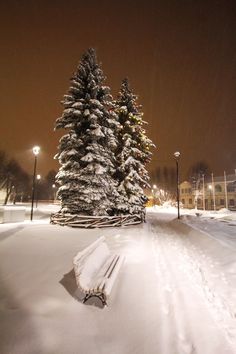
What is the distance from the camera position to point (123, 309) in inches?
222

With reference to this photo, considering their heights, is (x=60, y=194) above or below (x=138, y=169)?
below

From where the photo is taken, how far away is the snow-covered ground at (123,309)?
4.30m

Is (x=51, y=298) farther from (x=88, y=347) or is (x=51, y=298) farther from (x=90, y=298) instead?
(x=88, y=347)

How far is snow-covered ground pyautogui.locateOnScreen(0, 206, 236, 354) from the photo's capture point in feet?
14.1

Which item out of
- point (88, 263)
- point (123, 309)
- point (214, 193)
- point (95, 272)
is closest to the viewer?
point (123, 309)

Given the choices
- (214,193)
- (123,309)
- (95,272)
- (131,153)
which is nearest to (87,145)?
(131,153)

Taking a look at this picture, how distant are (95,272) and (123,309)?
143 cm

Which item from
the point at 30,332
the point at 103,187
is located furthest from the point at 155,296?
the point at 103,187

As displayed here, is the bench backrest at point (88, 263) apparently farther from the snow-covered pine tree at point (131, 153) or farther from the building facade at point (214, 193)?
the building facade at point (214, 193)

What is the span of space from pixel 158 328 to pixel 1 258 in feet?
19.0

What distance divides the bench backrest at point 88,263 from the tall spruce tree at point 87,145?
38.3 feet

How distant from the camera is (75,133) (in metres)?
21.2

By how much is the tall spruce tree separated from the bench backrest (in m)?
11.7

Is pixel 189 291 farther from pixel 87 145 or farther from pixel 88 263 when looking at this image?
pixel 87 145
